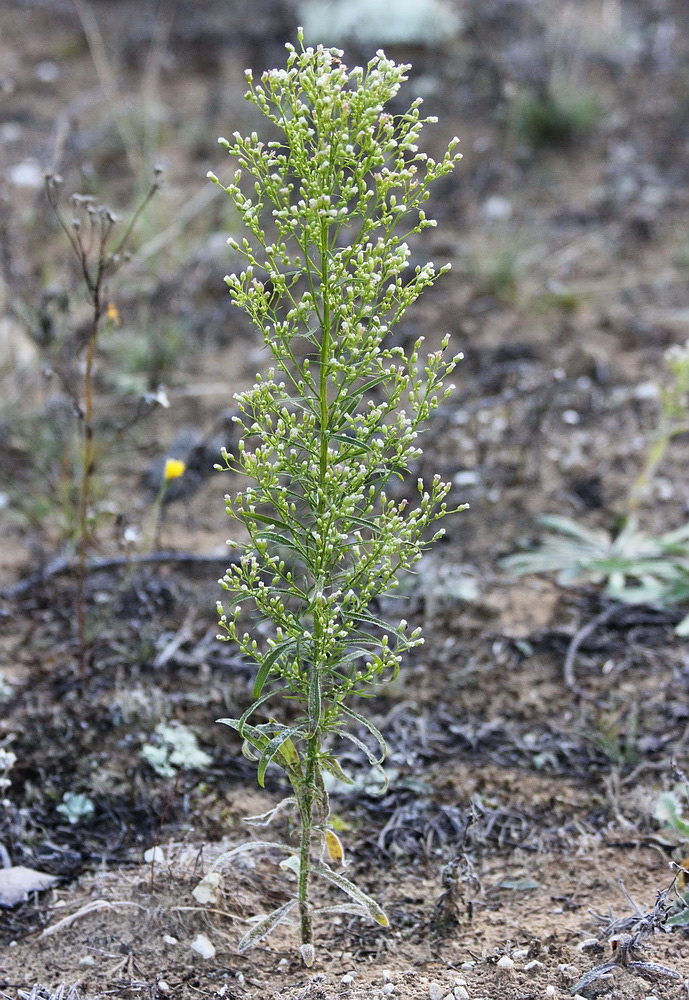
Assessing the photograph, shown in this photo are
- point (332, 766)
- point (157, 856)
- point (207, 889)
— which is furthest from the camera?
point (157, 856)

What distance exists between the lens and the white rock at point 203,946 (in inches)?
97.0

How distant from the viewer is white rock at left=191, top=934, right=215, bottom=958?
2.46 metres

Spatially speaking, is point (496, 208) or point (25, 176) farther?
point (25, 176)

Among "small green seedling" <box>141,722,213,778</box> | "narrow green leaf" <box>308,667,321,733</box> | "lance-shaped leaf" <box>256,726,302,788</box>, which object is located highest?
"narrow green leaf" <box>308,667,321,733</box>

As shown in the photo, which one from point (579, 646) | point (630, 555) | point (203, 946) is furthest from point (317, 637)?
point (630, 555)

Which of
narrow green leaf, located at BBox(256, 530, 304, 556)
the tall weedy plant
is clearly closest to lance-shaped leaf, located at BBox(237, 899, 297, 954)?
the tall weedy plant

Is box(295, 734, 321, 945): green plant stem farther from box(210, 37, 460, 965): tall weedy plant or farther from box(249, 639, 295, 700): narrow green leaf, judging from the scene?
box(249, 639, 295, 700): narrow green leaf

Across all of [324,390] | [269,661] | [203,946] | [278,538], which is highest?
[324,390]

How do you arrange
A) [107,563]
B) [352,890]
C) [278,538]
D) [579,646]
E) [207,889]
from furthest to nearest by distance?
[107,563] < [579,646] < [207,889] < [352,890] < [278,538]

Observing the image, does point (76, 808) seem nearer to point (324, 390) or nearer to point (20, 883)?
point (20, 883)

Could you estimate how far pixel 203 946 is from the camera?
247 centimetres

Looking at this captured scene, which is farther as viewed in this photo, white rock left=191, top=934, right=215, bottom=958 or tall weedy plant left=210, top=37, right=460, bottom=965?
white rock left=191, top=934, right=215, bottom=958

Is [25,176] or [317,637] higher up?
[25,176]

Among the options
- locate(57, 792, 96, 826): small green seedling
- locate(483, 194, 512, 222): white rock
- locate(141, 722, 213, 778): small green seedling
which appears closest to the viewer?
locate(57, 792, 96, 826): small green seedling
